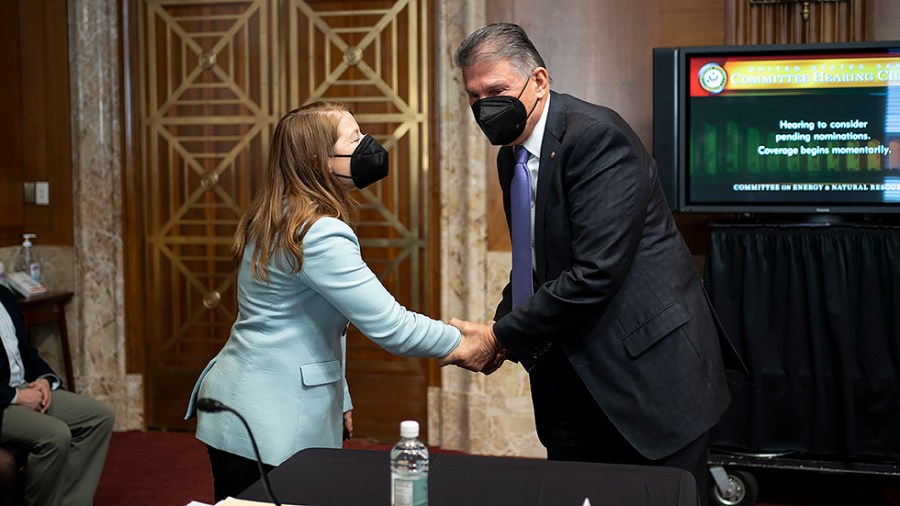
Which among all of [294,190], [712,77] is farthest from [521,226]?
[712,77]

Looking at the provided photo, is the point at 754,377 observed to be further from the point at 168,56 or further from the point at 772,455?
the point at 168,56

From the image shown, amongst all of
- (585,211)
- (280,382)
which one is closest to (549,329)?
(585,211)

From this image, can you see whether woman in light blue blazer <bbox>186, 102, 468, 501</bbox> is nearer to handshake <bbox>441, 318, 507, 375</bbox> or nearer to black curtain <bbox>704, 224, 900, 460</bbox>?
handshake <bbox>441, 318, 507, 375</bbox>

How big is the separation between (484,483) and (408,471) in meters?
0.26

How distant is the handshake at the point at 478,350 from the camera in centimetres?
239

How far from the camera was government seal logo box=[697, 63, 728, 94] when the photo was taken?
3652 millimetres

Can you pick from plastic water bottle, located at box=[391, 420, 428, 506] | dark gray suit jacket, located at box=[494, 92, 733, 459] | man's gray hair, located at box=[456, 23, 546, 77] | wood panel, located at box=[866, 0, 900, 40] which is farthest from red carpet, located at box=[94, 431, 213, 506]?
wood panel, located at box=[866, 0, 900, 40]

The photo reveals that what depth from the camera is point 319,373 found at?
202 cm

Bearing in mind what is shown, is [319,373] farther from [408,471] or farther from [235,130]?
[235,130]

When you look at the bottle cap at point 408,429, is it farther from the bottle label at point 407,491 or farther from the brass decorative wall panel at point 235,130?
the brass decorative wall panel at point 235,130

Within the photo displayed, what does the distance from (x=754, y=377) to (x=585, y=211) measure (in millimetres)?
1768

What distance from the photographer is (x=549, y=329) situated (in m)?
2.17

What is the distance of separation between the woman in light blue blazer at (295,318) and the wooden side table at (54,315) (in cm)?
271

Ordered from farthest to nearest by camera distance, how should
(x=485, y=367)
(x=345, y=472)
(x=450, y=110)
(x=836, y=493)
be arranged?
(x=450, y=110) → (x=836, y=493) → (x=485, y=367) → (x=345, y=472)
